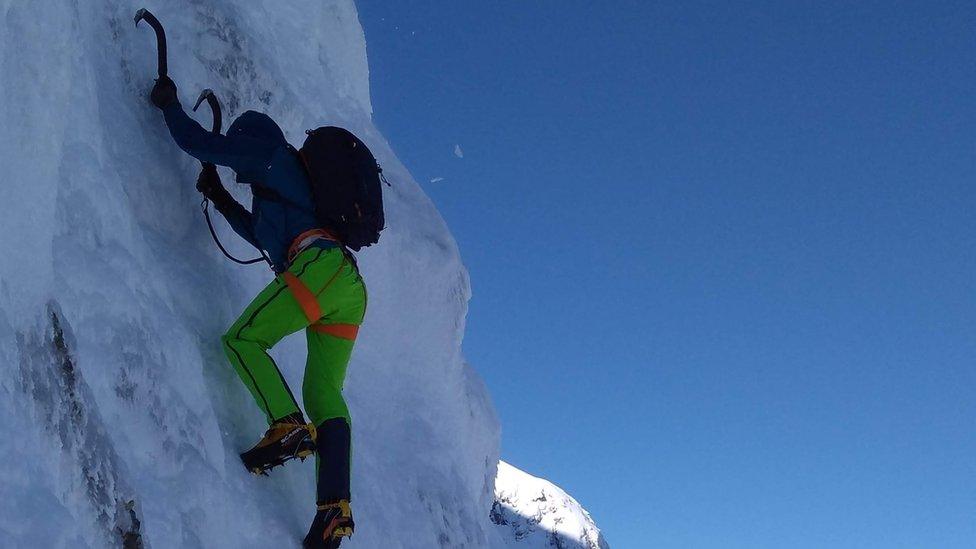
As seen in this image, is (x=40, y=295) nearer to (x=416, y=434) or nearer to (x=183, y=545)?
(x=183, y=545)

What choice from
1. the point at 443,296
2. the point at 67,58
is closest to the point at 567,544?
the point at 443,296

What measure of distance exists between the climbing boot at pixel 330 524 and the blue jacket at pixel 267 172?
1761mm

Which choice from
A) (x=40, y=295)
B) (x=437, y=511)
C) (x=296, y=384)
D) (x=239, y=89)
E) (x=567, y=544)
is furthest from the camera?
(x=567, y=544)

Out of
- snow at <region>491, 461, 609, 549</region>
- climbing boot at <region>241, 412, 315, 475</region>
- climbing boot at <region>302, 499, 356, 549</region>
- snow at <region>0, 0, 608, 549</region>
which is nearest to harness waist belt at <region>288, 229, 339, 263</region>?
snow at <region>0, 0, 608, 549</region>

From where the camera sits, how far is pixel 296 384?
6.71 m

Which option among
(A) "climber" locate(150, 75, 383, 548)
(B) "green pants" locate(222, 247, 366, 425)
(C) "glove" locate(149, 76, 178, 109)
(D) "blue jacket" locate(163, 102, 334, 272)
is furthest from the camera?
(C) "glove" locate(149, 76, 178, 109)

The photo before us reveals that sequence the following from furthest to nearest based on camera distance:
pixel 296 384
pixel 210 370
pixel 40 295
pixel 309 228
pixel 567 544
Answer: pixel 567 544, pixel 296 384, pixel 309 228, pixel 210 370, pixel 40 295

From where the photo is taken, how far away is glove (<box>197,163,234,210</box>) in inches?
242

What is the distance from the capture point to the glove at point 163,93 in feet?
19.5

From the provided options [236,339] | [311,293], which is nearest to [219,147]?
[311,293]

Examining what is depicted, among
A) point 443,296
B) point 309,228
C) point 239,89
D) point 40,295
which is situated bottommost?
point 40,295

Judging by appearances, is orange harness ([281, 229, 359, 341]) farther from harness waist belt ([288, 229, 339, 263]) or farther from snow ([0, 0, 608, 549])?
snow ([0, 0, 608, 549])

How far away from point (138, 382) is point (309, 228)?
1.62 m

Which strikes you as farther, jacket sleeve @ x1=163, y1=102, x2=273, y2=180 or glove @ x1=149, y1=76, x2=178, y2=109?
glove @ x1=149, y1=76, x2=178, y2=109
